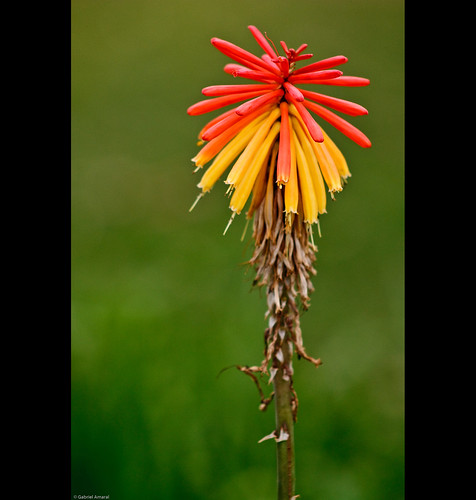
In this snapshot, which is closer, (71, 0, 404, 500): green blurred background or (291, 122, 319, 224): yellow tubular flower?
(291, 122, 319, 224): yellow tubular flower

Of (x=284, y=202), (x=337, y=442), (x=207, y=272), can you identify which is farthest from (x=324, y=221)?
(x=284, y=202)

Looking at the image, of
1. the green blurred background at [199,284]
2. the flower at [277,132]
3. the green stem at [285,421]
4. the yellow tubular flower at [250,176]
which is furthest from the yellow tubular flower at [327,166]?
the green blurred background at [199,284]

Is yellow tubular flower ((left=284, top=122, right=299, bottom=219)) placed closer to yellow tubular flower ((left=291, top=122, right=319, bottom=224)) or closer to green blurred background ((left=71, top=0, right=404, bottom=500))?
yellow tubular flower ((left=291, top=122, right=319, bottom=224))

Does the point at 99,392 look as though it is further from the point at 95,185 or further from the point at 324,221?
the point at 324,221

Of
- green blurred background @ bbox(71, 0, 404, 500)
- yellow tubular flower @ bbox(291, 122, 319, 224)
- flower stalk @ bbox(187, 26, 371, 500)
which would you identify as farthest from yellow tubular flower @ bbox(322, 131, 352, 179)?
green blurred background @ bbox(71, 0, 404, 500)

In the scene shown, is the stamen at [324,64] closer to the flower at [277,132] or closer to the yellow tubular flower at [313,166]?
the flower at [277,132]

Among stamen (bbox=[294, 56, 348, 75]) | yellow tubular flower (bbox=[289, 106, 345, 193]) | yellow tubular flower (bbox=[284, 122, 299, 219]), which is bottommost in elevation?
yellow tubular flower (bbox=[284, 122, 299, 219])
